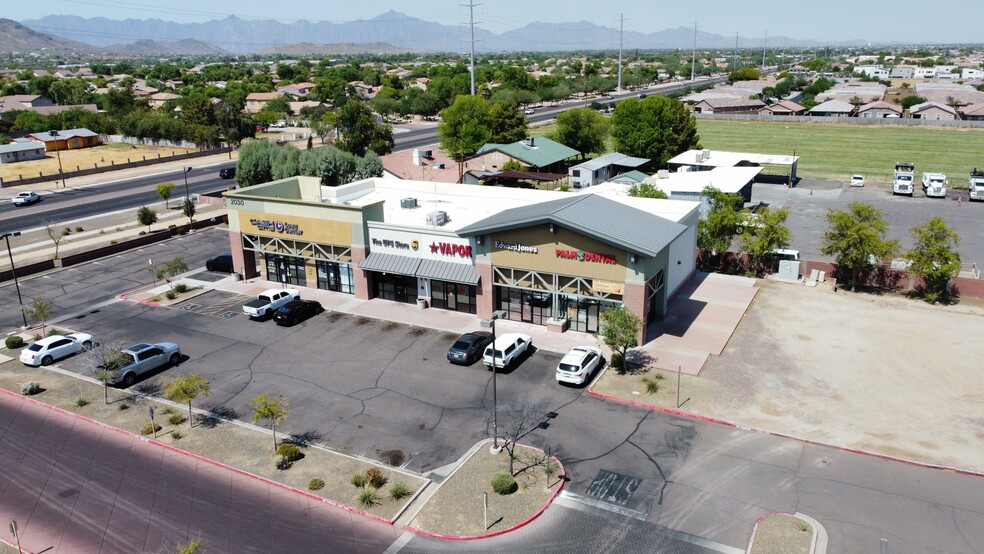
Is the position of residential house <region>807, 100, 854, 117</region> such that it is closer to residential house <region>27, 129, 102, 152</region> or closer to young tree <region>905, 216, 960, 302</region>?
young tree <region>905, 216, 960, 302</region>

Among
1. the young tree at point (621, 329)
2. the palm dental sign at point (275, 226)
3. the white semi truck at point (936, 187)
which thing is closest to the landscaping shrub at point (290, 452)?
the young tree at point (621, 329)

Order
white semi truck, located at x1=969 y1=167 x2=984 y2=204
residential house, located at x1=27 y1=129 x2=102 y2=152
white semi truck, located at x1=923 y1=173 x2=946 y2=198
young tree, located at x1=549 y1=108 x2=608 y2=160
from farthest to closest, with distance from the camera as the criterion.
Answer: residential house, located at x1=27 y1=129 x2=102 y2=152 → young tree, located at x1=549 y1=108 x2=608 y2=160 → white semi truck, located at x1=923 y1=173 x2=946 y2=198 → white semi truck, located at x1=969 y1=167 x2=984 y2=204

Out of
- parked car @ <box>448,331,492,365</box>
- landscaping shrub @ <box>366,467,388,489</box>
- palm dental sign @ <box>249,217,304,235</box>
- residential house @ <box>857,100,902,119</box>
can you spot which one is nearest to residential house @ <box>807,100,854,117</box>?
residential house @ <box>857,100,902,119</box>

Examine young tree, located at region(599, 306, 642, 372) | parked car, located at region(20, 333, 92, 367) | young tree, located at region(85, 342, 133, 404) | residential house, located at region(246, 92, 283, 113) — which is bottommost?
parked car, located at region(20, 333, 92, 367)

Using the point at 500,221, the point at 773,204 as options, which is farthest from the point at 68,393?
the point at 773,204

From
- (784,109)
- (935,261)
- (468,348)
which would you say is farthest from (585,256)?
(784,109)

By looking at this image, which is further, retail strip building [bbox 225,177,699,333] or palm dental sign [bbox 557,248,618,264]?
retail strip building [bbox 225,177,699,333]
